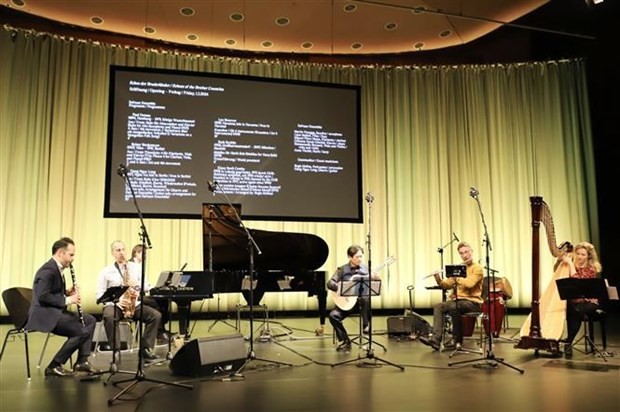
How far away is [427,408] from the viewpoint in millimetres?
3758

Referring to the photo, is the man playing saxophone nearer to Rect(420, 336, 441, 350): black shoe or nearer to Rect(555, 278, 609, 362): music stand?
Rect(420, 336, 441, 350): black shoe

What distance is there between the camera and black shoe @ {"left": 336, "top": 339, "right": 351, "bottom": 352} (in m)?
6.41

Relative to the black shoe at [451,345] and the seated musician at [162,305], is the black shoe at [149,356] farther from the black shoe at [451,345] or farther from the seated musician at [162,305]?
the black shoe at [451,345]

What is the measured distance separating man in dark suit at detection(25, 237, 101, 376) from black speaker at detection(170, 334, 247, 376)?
73 centimetres

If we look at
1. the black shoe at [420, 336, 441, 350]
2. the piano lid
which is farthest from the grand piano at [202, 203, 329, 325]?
the black shoe at [420, 336, 441, 350]

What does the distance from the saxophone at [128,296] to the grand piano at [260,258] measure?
3.25 feet

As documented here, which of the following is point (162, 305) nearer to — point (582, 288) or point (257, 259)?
point (257, 259)

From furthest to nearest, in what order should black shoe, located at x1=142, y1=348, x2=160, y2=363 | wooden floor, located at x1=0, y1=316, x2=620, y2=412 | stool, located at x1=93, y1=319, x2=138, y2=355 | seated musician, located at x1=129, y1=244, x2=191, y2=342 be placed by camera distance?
seated musician, located at x1=129, y1=244, x2=191, y2=342, stool, located at x1=93, y1=319, x2=138, y2=355, black shoe, located at x1=142, y1=348, x2=160, y2=363, wooden floor, located at x1=0, y1=316, x2=620, y2=412

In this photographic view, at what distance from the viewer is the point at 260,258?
750 centimetres

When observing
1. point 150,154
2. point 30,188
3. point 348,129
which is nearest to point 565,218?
point 348,129

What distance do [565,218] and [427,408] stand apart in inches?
306

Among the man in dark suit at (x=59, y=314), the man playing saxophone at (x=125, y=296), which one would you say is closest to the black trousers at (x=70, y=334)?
the man in dark suit at (x=59, y=314)

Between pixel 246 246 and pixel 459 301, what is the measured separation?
8.68 ft

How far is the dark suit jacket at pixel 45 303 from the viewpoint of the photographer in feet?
15.9
